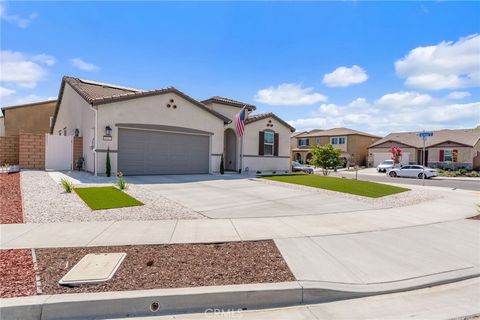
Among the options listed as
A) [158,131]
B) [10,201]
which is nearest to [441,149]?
[158,131]

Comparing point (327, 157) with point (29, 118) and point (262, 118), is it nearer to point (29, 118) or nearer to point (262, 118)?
point (262, 118)

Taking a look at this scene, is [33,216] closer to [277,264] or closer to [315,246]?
[277,264]

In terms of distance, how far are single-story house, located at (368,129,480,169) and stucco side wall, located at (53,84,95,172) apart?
43.1 meters

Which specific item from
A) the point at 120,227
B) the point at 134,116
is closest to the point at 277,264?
the point at 120,227

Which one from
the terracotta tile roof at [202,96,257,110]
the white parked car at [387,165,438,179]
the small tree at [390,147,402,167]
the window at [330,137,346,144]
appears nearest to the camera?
the terracotta tile roof at [202,96,257,110]

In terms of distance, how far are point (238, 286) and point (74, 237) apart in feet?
12.7

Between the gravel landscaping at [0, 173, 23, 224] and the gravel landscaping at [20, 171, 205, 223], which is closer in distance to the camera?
the gravel landscaping at [0, 173, 23, 224]

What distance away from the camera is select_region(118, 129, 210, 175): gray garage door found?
16547mm

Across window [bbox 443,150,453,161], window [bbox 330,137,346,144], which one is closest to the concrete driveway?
window [bbox 443,150,453,161]

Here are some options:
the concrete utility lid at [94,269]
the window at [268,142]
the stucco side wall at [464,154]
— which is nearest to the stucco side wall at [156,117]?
the window at [268,142]

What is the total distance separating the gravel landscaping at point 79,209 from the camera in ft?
24.9

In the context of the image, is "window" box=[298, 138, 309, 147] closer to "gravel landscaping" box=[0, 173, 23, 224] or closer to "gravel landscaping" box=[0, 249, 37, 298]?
"gravel landscaping" box=[0, 173, 23, 224]

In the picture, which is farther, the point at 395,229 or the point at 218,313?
the point at 395,229

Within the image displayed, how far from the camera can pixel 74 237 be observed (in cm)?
594
